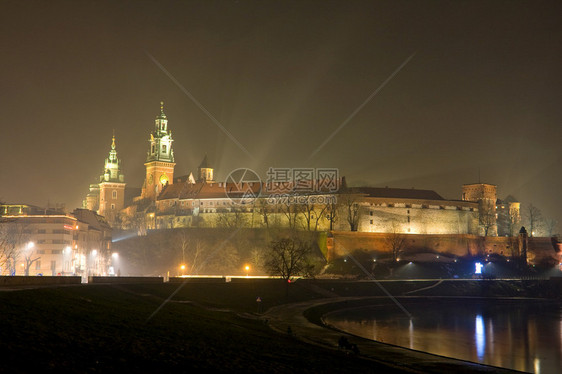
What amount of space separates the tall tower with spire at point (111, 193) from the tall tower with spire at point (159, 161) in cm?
1176

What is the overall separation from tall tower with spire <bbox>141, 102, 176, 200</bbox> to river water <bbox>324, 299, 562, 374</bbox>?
304 ft

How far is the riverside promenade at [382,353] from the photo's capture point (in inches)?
1103

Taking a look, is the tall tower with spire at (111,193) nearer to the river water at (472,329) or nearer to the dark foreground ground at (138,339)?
the river water at (472,329)

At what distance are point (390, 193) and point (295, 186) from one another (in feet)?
65.8

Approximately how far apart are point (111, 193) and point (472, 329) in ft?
414

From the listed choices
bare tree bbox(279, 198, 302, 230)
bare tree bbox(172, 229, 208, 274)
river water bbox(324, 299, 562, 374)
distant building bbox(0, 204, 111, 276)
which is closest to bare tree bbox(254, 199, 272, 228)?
bare tree bbox(279, 198, 302, 230)

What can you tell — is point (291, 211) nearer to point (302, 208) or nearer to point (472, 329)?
point (302, 208)

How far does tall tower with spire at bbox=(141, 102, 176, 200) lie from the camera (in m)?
148

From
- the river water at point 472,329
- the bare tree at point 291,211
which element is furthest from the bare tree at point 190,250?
the river water at point 472,329

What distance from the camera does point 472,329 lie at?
48.7 metres

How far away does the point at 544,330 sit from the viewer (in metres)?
49.6

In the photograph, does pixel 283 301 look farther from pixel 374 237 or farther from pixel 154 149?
pixel 154 149

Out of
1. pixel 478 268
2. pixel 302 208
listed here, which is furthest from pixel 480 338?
pixel 302 208

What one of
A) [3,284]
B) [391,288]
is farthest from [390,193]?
[3,284]
